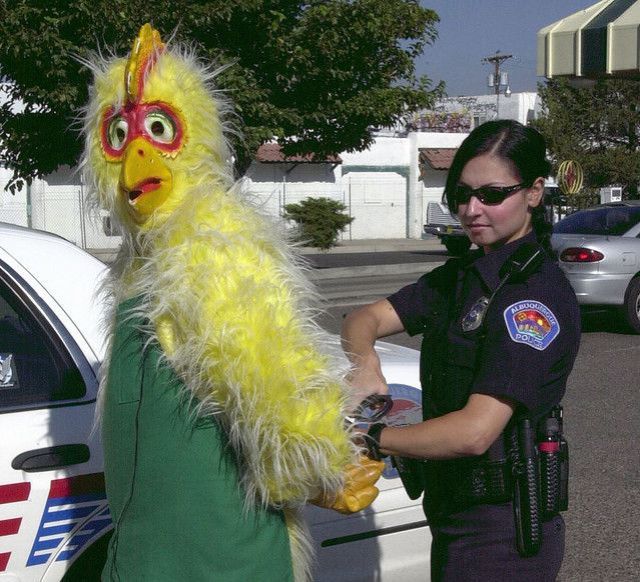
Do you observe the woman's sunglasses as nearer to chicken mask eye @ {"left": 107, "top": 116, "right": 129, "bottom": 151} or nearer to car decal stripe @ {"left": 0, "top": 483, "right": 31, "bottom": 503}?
chicken mask eye @ {"left": 107, "top": 116, "right": 129, "bottom": 151}

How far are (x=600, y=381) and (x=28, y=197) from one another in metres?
20.6

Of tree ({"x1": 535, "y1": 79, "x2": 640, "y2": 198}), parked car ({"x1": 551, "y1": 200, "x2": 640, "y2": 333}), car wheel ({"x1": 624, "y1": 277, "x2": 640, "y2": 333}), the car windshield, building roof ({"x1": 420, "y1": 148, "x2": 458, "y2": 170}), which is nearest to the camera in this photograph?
parked car ({"x1": 551, "y1": 200, "x2": 640, "y2": 333})

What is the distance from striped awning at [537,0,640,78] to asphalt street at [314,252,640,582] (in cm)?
559

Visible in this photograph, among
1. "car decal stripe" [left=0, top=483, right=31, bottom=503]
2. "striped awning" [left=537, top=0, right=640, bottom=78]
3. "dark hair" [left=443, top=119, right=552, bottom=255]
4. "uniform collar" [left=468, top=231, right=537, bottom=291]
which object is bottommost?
"car decal stripe" [left=0, top=483, right=31, bottom=503]

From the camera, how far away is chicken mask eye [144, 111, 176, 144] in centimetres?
190

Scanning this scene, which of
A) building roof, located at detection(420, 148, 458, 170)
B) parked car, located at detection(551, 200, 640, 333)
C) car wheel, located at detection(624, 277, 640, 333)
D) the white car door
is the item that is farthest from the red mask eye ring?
building roof, located at detection(420, 148, 458, 170)

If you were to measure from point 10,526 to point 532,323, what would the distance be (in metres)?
1.46

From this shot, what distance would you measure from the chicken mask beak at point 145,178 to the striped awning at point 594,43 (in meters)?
14.0

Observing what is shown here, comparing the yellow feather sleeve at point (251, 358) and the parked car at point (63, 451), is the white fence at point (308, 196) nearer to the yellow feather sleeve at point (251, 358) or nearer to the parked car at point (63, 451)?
the parked car at point (63, 451)

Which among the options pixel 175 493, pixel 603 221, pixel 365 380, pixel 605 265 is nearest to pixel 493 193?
pixel 365 380

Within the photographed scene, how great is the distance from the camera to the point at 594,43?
50.8ft

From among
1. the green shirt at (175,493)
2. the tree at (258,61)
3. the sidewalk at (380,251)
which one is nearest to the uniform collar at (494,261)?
the green shirt at (175,493)

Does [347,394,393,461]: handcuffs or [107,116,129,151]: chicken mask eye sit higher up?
[107,116,129,151]: chicken mask eye

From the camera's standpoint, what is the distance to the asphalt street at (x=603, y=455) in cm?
436
